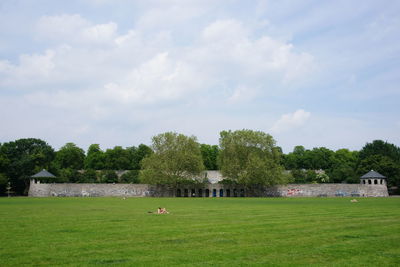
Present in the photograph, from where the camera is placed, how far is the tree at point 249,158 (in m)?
78.4

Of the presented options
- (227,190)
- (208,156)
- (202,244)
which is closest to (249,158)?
(227,190)

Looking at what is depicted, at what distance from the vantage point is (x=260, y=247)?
12117 mm

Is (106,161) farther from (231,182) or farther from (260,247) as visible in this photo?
(260,247)

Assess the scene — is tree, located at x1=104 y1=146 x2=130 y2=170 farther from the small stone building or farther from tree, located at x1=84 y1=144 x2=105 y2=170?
the small stone building

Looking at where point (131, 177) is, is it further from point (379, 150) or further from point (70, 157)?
point (379, 150)

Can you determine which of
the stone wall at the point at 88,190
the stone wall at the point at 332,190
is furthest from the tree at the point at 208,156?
the stone wall at the point at 332,190

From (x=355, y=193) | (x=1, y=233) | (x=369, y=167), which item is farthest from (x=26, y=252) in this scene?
(x=369, y=167)

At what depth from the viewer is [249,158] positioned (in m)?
80.1

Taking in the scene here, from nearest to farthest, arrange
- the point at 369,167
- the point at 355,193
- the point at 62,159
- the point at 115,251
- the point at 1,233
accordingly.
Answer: the point at 115,251 → the point at 1,233 → the point at 355,193 → the point at 369,167 → the point at 62,159

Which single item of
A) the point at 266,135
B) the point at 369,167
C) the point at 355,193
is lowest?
the point at 355,193

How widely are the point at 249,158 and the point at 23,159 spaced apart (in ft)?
156

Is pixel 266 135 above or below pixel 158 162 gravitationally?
above

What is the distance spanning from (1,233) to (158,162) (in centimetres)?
6572

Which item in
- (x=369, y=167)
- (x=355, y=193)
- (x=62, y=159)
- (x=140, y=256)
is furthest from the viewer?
(x=62, y=159)
